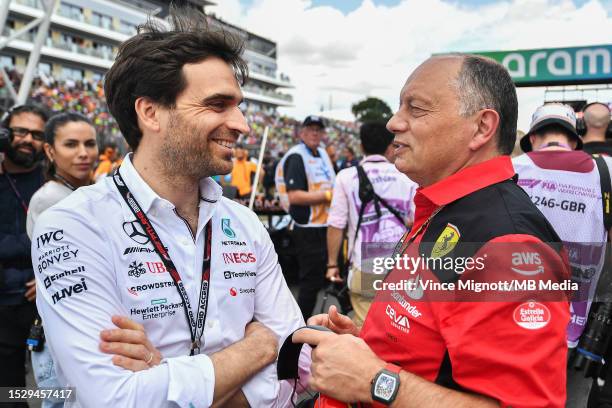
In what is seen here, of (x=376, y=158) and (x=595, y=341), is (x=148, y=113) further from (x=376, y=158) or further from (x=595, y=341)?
(x=595, y=341)

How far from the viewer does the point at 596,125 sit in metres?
3.91

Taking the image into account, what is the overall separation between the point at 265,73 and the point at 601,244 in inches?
3087

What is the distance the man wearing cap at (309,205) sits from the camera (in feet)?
17.3

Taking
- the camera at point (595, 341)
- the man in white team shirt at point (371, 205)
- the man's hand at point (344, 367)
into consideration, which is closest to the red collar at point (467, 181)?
the man's hand at point (344, 367)

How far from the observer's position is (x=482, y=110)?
1.58 m

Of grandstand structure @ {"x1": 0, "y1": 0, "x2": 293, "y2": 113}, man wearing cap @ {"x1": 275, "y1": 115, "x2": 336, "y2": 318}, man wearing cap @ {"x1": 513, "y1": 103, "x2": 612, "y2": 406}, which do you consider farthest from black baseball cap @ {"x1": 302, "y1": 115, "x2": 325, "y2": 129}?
grandstand structure @ {"x1": 0, "y1": 0, "x2": 293, "y2": 113}

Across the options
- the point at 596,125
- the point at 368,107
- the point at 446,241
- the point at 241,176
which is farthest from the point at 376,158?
the point at 368,107

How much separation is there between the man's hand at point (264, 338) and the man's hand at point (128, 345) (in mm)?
378

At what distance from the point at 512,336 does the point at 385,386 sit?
35cm

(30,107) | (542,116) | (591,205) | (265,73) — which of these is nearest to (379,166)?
(542,116)

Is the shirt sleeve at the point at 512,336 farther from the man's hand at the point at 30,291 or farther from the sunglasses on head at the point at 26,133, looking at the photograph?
the sunglasses on head at the point at 26,133

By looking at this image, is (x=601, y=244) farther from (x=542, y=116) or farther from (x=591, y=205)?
(x=542, y=116)

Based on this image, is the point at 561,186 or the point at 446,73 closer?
the point at 446,73

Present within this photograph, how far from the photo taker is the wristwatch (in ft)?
4.27
